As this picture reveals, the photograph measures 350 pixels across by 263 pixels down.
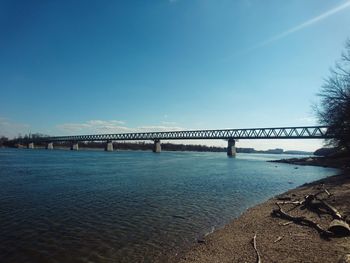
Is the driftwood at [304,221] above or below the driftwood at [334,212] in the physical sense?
below

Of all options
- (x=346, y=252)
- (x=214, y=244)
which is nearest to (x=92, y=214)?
(x=214, y=244)

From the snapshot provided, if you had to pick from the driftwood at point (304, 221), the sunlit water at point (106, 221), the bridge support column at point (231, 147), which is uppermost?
the bridge support column at point (231, 147)

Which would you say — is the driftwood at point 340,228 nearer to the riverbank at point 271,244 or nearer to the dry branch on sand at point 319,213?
the dry branch on sand at point 319,213

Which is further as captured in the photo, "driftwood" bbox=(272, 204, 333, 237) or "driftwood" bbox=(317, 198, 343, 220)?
"driftwood" bbox=(317, 198, 343, 220)

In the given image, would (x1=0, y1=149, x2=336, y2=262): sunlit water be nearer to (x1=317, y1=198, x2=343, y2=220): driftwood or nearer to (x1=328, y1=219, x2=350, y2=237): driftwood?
(x1=317, y1=198, x2=343, y2=220): driftwood

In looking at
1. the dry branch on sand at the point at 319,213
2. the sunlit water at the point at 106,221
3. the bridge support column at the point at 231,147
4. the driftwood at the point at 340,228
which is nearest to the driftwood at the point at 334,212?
the dry branch on sand at the point at 319,213

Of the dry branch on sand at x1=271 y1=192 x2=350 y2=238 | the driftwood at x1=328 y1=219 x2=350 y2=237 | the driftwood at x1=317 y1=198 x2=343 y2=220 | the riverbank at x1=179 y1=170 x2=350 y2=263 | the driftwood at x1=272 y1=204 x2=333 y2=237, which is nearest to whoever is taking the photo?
the riverbank at x1=179 y1=170 x2=350 y2=263

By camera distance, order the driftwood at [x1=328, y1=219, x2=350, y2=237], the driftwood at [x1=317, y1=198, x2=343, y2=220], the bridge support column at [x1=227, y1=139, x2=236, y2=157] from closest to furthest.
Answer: the driftwood at [x1=328, y1=219, x2=350, y2=237]
the driftwood at [x1=317, y1=198, x2=343, y2=220]
the bridge support column at [x1=227, y1=139, x2=236, y2=157]

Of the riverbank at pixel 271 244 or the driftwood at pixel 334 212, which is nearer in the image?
the riverbank at pixel 271 244

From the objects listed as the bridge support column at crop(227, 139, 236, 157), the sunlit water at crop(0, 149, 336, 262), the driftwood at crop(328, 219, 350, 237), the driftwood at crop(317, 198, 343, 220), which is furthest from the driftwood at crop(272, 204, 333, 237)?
the bridge support column at crop(227, 139, 236, 157)

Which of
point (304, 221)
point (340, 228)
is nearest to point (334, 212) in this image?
point (304, 221)

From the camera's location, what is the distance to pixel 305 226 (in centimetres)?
1497

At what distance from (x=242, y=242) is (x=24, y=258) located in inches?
334

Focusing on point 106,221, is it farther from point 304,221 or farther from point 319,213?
point 319,213
